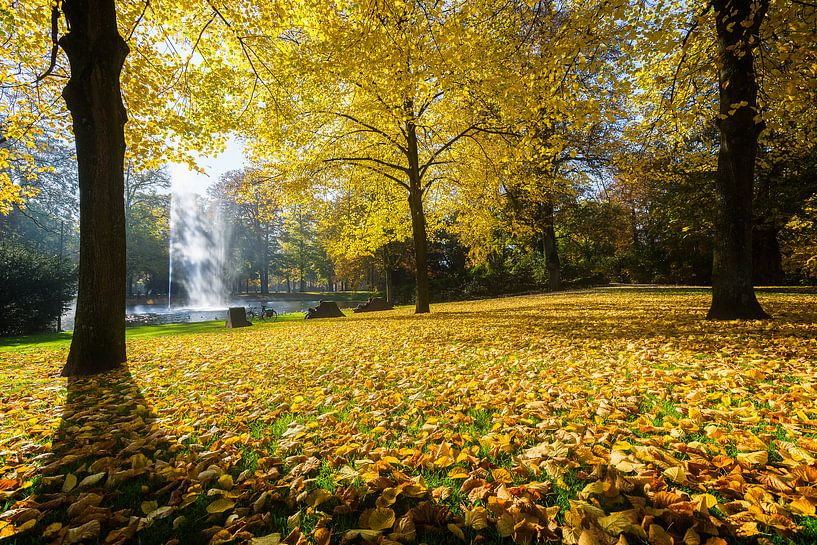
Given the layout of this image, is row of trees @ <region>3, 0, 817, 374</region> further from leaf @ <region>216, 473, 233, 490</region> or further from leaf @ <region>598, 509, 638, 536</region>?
leaf @ <region>598, 509, 638, 536</region>

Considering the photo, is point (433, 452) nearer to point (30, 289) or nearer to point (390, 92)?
point (390, 92)

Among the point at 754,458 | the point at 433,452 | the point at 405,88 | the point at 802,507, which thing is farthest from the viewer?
the point at 405,88

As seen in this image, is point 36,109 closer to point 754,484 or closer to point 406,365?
point 406,365

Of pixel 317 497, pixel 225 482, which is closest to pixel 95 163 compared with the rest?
pixel 225 482

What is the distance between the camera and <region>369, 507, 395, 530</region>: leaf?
1.69m

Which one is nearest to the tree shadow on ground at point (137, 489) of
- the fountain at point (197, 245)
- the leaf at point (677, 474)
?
the leaf at point (677, 474)

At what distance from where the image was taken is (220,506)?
1.91 meters

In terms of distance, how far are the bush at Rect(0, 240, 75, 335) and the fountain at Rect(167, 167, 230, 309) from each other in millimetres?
22014

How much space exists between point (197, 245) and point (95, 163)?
42291 mm

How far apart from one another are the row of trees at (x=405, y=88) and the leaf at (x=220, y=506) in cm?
493

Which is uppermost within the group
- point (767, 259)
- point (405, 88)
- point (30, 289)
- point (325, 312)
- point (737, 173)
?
point (405, 88)

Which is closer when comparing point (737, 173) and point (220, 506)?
point (220, 506)

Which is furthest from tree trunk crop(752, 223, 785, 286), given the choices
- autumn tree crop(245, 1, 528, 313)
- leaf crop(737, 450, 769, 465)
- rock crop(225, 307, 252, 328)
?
rock crop(225, 307, 252, 328)

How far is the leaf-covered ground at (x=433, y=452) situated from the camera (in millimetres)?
1699
